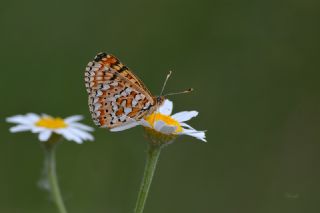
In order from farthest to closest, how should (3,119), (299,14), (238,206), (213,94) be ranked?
(299,14)
(213,94)
(3,119)
(238,206)

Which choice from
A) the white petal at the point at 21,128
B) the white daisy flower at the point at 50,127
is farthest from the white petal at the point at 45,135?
the white petal at the point at 21,128

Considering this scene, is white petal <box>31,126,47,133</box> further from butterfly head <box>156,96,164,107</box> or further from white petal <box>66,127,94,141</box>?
butterfly head <box>156,96,164,107</box>

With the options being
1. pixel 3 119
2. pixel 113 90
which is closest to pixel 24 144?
pixel 3 119

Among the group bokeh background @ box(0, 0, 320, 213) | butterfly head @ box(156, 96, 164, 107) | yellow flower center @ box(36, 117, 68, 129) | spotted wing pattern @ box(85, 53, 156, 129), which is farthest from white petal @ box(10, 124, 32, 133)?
bokeh background @ box(0, 0, 320, 213)

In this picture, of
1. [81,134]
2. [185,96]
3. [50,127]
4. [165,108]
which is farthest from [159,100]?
[185,96]

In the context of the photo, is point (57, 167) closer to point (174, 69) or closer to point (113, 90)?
point (174, 69)

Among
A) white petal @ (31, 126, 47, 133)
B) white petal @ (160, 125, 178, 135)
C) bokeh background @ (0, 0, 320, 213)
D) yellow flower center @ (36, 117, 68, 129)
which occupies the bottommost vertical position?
white petal @ (160, 125, 178, 135)

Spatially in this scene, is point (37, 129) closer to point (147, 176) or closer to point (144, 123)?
point (144, 123)
